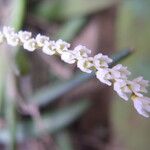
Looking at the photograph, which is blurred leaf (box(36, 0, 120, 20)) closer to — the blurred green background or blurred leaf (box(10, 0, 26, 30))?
the blurred green background

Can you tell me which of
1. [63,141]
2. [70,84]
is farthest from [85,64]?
[63,141]

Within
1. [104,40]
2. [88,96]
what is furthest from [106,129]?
[104,40]

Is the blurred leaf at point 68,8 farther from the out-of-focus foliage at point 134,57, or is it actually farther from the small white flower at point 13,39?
the small white flower at point 13,39

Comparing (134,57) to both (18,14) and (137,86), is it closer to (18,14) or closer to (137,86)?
(18,14)

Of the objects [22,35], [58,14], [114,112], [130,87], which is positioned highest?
[58,14]

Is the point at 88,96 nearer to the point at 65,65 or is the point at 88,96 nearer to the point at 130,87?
the point at 65,65

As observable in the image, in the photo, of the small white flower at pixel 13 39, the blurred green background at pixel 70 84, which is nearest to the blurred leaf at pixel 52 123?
the blurred green background at pixel 70 84
